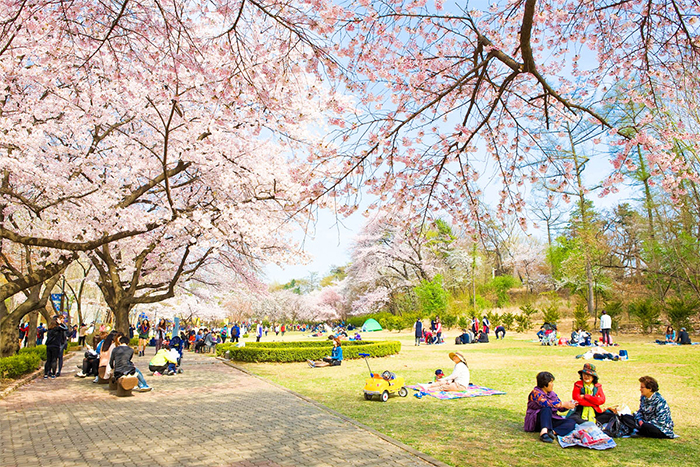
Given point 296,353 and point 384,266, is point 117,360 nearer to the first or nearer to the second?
point 296,353

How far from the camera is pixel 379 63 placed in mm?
5379

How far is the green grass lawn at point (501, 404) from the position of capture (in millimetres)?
5000

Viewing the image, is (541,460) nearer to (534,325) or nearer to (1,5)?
(1,5)

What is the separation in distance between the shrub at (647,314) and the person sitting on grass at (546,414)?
64.5 feet

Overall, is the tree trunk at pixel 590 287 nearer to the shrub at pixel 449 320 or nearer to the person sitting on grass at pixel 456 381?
the shrub at pixel 449 320

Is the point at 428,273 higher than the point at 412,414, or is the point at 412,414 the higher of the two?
the point at 428,273

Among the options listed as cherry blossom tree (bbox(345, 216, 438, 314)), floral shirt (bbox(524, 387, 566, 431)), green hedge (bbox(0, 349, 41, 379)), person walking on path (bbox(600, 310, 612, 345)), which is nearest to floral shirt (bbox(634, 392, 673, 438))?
floral shirt (bbox(524, 387, 566, 431))

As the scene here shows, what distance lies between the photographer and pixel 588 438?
5.27 metres

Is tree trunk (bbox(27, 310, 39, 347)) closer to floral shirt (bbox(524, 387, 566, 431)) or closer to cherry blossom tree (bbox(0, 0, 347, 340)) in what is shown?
cherry blossom tree (bbox(0, 0, 347, 340))

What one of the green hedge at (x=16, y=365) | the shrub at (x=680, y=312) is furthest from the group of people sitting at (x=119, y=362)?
the shrub at (x=680, y=312)

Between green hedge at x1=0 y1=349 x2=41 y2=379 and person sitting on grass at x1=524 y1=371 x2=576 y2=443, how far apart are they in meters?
11.3

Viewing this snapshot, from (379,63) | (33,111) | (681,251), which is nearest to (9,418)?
(33,111)

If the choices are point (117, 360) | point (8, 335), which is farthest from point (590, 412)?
point (8, 335)

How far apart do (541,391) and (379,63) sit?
15.6 ft
